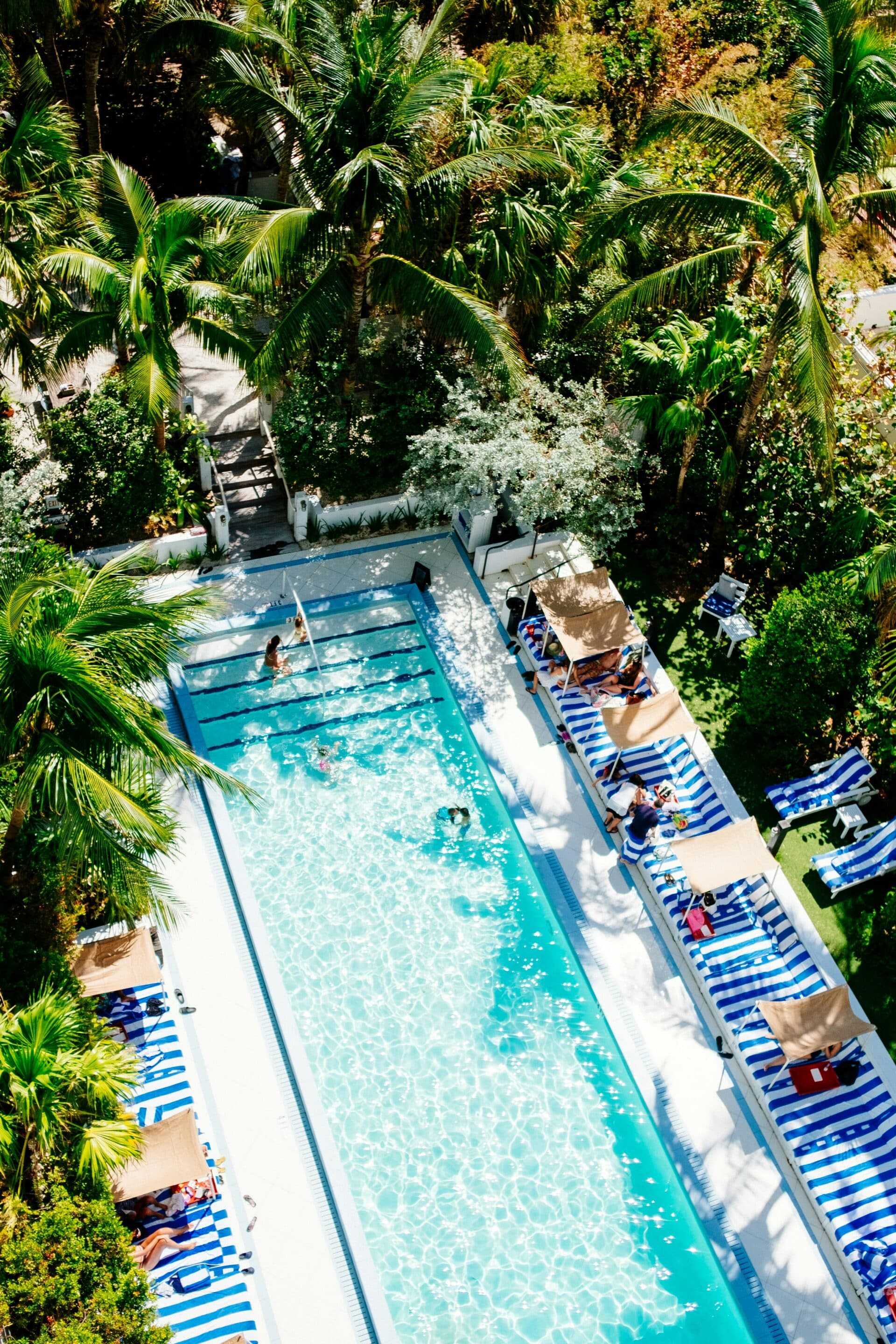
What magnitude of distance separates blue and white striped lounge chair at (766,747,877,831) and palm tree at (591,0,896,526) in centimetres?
497

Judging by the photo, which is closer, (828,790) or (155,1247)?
(155,1247)

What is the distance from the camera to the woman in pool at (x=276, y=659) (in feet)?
60.8

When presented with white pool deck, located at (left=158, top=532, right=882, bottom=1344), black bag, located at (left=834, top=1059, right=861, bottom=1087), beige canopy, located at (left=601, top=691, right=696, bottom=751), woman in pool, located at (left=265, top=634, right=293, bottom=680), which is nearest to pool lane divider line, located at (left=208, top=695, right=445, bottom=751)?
white pool deck, located at (left=158, top=532, right=882, bottom=1344)

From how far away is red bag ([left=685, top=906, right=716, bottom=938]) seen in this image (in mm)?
16203

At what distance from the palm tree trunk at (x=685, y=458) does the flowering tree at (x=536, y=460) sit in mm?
996

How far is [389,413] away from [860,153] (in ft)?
26.5

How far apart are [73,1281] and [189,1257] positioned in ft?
7.05

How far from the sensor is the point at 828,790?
59.0 ft

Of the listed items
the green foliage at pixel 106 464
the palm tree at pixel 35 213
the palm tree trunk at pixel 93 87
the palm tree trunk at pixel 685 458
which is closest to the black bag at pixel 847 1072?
the palm tree trunk at pixel 685 458

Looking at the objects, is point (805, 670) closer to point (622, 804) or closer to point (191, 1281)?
point (622, 804)

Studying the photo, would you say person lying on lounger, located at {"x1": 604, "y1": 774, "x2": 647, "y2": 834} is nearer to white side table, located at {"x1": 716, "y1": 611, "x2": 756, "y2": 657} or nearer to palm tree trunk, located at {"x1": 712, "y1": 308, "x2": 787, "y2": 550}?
white side table, located at {"x1": 716, "y1": 611, "x2": 756, "y2": 657}

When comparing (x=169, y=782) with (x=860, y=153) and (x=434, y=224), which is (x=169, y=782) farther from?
(x=860, y=153)

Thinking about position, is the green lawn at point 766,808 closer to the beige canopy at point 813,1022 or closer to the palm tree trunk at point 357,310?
the beige canopy at point 813,1022

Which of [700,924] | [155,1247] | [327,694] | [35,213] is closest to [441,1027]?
[700,924]
